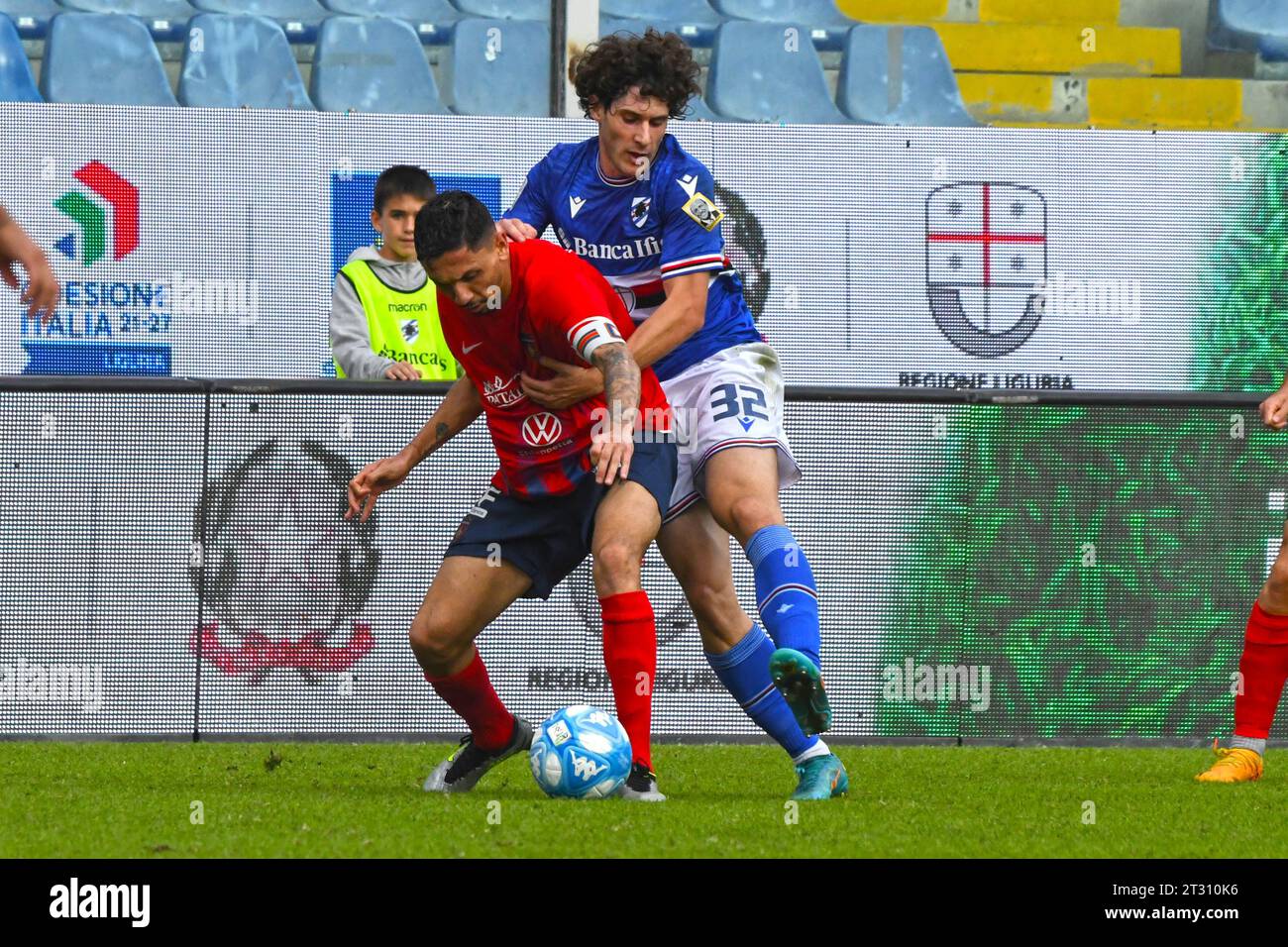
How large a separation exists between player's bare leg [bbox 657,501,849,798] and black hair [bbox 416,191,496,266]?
102 cm

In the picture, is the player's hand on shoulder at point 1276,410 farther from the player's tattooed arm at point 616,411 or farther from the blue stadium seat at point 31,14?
the blue stadium seat at point 31,14

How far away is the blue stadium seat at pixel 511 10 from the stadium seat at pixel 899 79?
64.8 inches

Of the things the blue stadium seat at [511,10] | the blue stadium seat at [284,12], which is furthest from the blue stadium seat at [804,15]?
the blue stadium seat at [284,12]

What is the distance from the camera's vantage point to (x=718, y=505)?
16.6ft

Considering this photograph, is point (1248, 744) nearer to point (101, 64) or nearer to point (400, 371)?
point (400, 371)

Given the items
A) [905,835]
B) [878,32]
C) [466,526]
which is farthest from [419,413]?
[878,32]

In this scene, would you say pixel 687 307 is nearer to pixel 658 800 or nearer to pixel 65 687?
pixel 658 800

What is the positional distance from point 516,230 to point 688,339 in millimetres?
552

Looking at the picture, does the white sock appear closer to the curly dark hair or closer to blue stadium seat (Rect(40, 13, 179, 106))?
the curly dark hair

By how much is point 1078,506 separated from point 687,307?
2.17 metres

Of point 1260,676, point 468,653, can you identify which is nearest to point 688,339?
point 468,653

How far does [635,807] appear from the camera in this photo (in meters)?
4.57

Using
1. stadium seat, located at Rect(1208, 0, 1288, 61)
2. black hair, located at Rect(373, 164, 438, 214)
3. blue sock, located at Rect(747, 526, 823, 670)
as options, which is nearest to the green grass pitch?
blue sock, located at Rect(747, 526, 823, 670)

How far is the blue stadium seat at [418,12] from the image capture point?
32.8 feet
